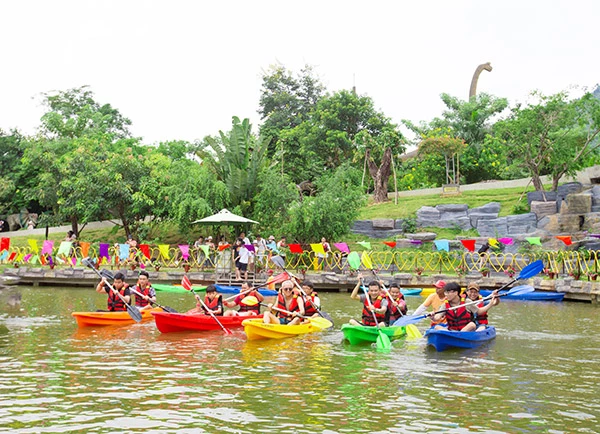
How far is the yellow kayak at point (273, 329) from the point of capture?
43.0 ft

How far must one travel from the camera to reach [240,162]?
31.0 metres

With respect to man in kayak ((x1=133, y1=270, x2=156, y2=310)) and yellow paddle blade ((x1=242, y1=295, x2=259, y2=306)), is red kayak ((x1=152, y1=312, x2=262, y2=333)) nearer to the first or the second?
yellow paddle blade ((x1=242, y1=295, x2=259, y2=306))

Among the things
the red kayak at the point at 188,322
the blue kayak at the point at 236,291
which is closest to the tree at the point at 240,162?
the blue kayak at the point at 236,291

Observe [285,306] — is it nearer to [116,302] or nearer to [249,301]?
[249,301]

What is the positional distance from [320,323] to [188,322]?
103 inches

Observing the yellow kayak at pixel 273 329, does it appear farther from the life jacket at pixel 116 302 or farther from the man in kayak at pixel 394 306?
the life jacket at pixel 116 302

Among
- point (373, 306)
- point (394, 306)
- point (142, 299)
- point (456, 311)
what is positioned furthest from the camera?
point (142, 299)

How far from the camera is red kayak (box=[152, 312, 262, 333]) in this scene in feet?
45.5

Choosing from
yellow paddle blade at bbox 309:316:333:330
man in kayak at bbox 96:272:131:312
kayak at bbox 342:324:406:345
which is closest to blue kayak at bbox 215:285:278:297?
man in kayak at bbox 96:272:131:312

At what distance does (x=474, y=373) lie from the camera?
34.3ft

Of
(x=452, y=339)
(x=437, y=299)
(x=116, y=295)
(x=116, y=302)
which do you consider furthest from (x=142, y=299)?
(x=452, y=339)

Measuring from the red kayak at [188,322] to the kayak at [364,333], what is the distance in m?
2.69

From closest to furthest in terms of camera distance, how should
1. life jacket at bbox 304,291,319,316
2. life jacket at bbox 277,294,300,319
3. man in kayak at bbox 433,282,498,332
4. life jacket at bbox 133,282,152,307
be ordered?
man in kayak at bbox 433,282,498,332 → life jacket at bbox 277,294,300,319 → life jacket at bbox 304,291,319,316 → life jacket at bbox 133,282,152,307

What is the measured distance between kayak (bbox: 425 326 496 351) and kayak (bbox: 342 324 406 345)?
850 mm
